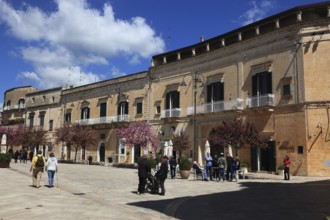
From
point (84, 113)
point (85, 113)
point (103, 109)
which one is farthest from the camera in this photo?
point (84, 113)

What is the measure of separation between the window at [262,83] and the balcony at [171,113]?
780 cm

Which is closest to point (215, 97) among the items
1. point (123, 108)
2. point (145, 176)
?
point (123, 108)

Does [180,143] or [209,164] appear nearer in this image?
[209,164]

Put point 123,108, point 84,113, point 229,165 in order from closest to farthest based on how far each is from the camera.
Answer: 1. point 229,165
2. point 123,108
3. point 84,113

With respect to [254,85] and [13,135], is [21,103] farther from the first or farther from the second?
[254,85]

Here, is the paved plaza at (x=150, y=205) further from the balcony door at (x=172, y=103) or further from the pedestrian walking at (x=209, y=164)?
the balcony door at (x=172, y=103)

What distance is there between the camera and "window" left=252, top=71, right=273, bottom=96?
25.7 m

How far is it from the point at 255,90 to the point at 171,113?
8.73 metres

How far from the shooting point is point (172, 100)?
3350 centimetres

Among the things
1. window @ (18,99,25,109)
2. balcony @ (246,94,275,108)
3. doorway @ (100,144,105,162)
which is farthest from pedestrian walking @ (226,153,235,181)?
window @ (18,99,25,109)

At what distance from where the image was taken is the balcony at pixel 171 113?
32.3m

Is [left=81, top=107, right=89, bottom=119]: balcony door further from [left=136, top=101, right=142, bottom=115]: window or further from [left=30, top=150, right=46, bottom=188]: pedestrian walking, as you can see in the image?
[left=30, top=150, right=46, bottom=188]: pedestrian walking

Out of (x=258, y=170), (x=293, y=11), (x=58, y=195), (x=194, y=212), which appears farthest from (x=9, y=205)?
(x=293, y=11)

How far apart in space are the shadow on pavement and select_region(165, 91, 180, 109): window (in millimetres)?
19768
